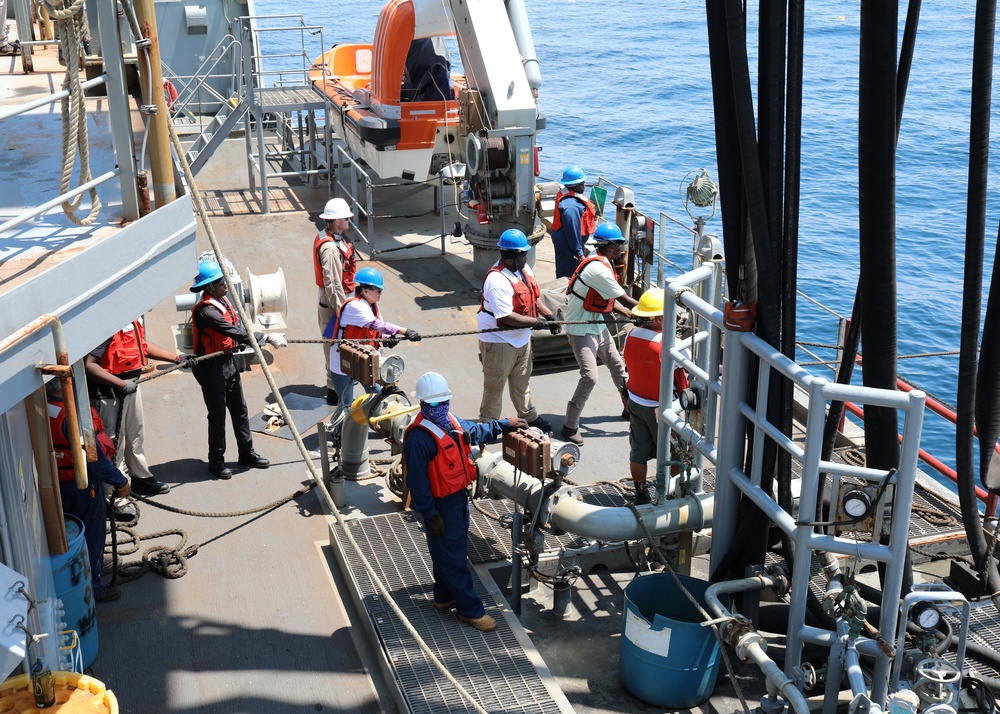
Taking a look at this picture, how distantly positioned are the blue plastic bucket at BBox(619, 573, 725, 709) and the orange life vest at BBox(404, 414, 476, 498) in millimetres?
1216

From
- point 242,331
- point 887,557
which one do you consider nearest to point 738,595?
point 887,557

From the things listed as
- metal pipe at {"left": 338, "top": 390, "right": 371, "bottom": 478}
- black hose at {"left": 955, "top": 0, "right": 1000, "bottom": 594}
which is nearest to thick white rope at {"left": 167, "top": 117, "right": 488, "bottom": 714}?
metal pipe at {"left": 338, "top": 390, "right": 371, "bottom": 478}

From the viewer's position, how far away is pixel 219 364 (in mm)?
8180

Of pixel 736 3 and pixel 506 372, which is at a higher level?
pixel 736 3

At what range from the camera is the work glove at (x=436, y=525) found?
19.9 ft

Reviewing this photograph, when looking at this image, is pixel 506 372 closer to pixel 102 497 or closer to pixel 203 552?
pixel 203 552

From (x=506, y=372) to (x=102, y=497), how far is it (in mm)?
3629

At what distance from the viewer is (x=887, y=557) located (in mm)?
4914

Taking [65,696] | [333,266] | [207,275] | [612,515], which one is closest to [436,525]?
[612,515]

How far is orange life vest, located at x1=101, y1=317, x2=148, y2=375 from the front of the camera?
7.57m

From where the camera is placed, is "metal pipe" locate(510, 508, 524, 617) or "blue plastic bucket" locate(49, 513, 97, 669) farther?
"metal pipe" locate(510, 508, 524, 617)

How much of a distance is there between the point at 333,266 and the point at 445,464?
3745mm

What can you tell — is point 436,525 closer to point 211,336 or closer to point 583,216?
point 211,336

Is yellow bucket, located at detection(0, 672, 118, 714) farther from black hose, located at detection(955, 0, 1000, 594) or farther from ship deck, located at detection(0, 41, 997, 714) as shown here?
black hose, located at detection(955, 0, 1000, 594)
